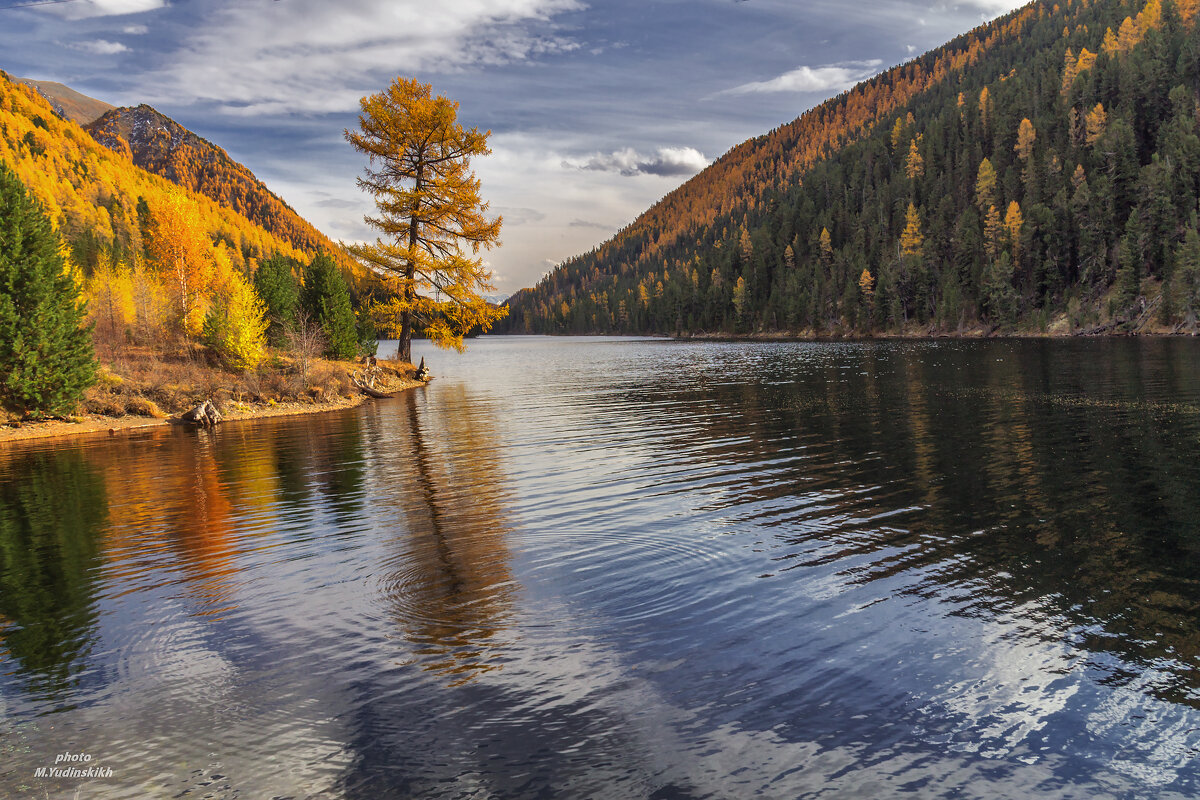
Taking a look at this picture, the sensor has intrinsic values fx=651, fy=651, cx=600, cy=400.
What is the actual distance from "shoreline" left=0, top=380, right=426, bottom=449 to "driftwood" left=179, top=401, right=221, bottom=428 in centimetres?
39

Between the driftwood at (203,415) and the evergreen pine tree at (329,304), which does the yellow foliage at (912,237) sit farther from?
the driftwood at (203,415)

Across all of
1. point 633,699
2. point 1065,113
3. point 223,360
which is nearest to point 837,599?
point 633,699

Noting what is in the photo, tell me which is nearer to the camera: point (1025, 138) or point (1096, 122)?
point (1096, 122)

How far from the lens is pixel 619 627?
27.5 feet

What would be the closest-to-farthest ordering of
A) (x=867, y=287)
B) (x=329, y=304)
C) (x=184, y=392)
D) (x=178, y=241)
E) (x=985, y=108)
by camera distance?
1. (x=184, y=392)
2. (x=329, y=304)
3. (x=178, y=241)
4. (x=867, y=287)
5. (x=985, y=108)

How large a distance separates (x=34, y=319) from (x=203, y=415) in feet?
25.8

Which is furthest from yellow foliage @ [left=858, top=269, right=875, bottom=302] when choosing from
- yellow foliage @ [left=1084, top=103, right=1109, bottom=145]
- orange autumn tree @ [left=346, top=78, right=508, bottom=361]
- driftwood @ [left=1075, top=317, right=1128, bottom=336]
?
orange autumn tree @ [left=346, top=78, right=508, bottom=361]

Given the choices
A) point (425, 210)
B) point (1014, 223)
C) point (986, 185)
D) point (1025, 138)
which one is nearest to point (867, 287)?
point (1014, 223)

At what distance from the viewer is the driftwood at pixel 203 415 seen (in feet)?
107

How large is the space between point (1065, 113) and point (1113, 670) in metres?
164

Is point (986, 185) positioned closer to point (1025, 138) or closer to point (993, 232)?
point (1025, 138)

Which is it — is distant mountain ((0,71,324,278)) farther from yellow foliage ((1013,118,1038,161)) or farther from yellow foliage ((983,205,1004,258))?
yellow foliage ((1013,118,1038,161))

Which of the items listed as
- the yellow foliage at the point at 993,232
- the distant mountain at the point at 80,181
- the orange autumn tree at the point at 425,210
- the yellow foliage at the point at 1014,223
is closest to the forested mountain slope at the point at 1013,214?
the yellow foliage at the point at 1014,223

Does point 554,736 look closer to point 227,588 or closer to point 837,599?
point 837,599
